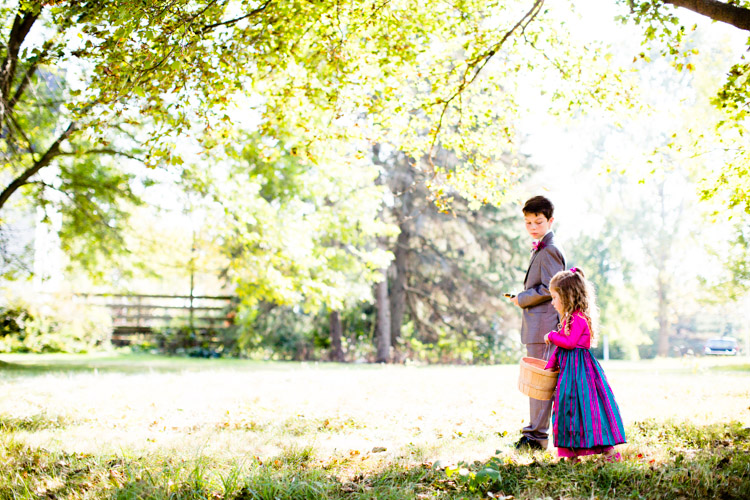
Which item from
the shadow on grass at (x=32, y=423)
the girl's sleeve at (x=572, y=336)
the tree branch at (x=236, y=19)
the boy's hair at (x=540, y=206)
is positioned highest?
the tree branch at (x=236, y=19)

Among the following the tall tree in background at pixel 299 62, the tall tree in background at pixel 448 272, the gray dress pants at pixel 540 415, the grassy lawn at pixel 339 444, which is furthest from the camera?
the tall tree in background at pixel 448 272

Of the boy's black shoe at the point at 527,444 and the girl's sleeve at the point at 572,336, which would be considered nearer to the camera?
the girl's sleeve at the point at 572,336

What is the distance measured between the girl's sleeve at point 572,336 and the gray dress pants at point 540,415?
274mm

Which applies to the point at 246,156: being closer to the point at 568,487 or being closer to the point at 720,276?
the point at 568,487

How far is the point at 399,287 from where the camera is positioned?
61.0 feet

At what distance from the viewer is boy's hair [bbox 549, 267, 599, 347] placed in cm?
420

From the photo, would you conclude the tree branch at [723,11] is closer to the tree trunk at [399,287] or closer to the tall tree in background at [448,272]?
the tall tree in background at [448,272]

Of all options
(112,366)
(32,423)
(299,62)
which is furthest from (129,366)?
(299,62)

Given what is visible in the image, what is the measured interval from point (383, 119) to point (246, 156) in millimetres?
5837

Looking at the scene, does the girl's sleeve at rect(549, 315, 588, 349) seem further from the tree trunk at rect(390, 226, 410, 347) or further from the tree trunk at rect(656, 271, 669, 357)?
the tree trunk at rect(656, 271, 669, 357)

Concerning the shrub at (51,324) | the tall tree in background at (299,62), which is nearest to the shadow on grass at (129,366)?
the shrub at (51,324)

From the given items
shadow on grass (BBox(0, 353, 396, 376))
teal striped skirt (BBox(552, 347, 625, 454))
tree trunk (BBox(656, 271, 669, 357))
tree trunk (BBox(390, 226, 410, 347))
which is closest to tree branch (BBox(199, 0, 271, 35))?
teal striped skirt (BBox(552, 347, 625, 454))

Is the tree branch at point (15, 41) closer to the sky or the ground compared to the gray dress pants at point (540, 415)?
closer to the sky

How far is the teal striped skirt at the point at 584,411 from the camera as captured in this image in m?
4.02
